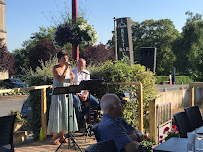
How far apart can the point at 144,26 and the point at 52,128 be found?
60045 millimetres

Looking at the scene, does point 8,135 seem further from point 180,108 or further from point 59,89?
point 180,108

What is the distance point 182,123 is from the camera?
390 cm

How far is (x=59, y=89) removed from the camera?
456cm

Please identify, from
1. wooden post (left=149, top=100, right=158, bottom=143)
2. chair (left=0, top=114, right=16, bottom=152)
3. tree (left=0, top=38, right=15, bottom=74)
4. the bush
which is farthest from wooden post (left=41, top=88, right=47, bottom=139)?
tree (left=0, top=38, right=15, bottom=74)

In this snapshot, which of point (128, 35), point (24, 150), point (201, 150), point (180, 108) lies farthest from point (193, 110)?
point (180, 108)

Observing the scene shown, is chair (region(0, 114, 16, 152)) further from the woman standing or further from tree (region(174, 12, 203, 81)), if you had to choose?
tree (region(174, 12, 203, 81))

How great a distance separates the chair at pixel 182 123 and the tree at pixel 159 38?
53.0 m

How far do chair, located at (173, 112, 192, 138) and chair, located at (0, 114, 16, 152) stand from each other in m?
1.98

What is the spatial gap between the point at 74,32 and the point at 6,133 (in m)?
4.39

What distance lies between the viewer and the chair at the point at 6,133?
322cm

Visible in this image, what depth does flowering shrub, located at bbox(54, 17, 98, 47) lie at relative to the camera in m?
7.29

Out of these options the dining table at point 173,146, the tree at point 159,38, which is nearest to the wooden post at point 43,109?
the dining table at point 173,146

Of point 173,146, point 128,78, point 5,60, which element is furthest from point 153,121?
point 5,60

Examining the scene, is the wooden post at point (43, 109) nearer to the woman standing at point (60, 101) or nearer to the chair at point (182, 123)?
the woman standing at point (60, 101)
